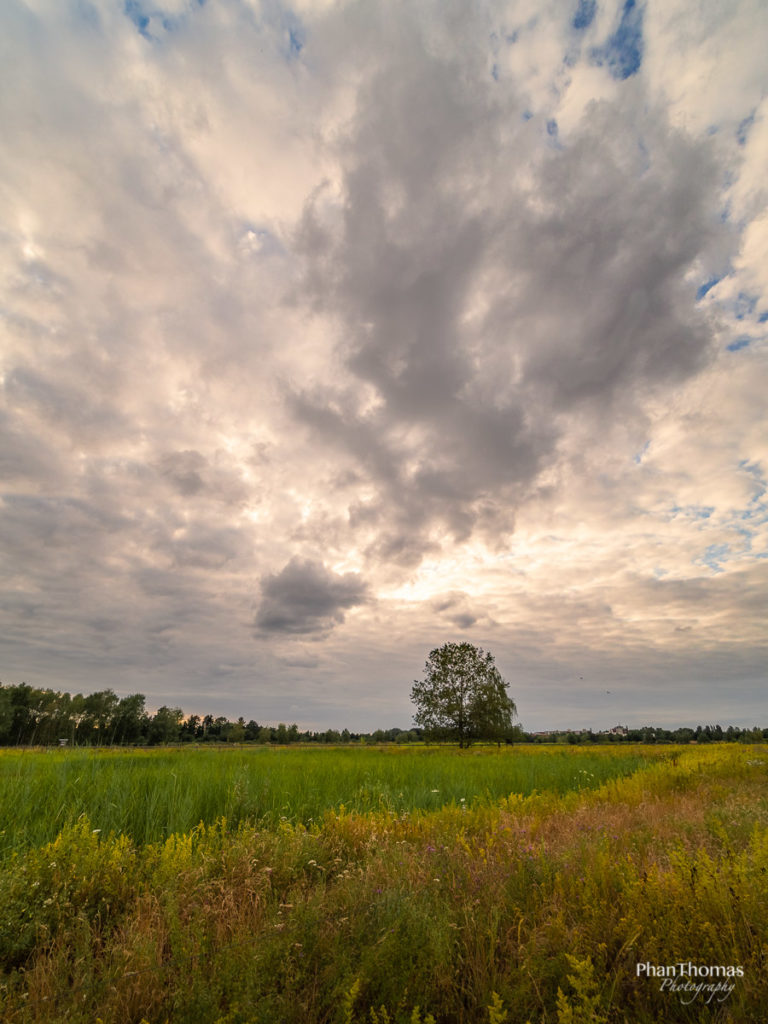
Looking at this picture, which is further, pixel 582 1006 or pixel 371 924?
pixel 371 924

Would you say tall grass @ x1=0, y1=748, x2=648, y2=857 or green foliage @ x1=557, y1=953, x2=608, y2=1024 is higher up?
tall grass @ x1=0, y1=748, x2=648, y2=857

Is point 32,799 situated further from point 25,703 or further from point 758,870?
point 25,703

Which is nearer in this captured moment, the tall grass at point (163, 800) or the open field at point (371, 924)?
the open field at point (371, 924)

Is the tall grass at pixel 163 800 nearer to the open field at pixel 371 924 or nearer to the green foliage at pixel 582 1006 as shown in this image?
the open field at pixel 371 924

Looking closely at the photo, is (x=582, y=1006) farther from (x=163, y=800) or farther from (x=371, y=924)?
(x=163, y=800)

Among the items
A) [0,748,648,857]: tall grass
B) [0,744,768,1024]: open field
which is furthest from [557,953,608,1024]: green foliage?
[0,748,648,857]: tall grass

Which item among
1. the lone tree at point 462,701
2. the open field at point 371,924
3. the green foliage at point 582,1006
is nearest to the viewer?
the green foliage at point 582,1006

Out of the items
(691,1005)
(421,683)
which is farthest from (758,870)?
(421,683)

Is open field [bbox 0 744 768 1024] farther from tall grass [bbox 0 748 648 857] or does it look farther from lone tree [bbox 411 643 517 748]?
lone tree [bbox 411 643 517 748]

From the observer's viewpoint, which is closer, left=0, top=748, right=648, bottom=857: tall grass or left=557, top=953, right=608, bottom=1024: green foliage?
left=557, top=953, right=608, bottom=1024: green foliage

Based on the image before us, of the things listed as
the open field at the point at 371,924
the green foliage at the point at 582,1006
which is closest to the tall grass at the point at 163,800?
the open field at the point at 371,924

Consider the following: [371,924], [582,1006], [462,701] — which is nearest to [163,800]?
[371,924]

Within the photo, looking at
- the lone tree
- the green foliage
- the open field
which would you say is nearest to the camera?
the green foliage

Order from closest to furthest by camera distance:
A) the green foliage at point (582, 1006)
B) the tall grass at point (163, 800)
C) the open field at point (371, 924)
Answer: the green foliage at point (582, 1006), the open field at point (371, 924), the tall grass at point (163, 800)
